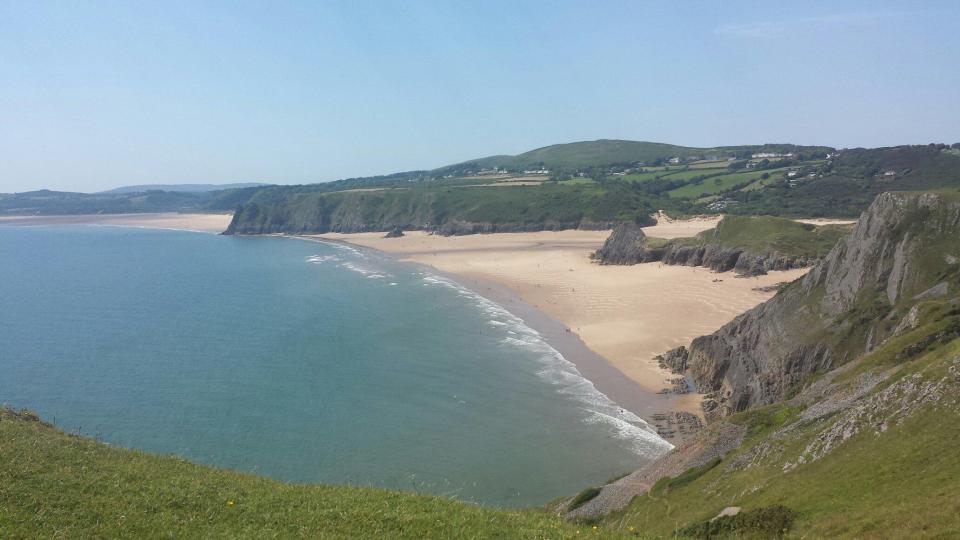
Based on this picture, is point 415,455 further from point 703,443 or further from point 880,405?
point 880,405

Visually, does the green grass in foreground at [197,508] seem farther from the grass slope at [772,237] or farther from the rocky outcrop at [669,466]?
the grass slope at [772,237]

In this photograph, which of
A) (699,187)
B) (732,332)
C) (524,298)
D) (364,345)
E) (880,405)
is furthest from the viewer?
(699,187)

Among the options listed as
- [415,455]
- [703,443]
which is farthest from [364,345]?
[703,443]

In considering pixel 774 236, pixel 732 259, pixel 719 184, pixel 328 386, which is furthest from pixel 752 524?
pixel 719 184

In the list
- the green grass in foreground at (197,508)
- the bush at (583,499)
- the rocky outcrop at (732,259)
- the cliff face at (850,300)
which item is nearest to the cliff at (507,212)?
the rocky outcrop at (732,259)

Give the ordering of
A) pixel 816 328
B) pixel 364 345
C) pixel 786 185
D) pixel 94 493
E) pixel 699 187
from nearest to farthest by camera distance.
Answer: pixel 94 493
pixel 816 328
pixel 364 345
pixel 786 185
pixel 699 187

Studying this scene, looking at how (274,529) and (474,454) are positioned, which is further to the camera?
(474,454)

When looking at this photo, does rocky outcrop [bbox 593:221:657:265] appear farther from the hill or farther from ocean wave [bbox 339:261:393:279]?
the hill

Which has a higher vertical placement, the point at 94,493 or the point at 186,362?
the point at 94,493
